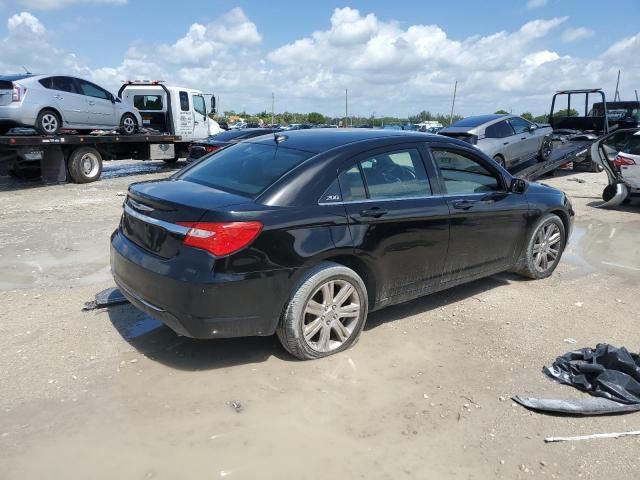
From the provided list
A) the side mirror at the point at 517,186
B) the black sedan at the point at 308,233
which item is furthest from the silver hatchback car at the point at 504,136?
the black sedan at the point at 308,233

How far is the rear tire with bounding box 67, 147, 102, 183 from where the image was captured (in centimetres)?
1345

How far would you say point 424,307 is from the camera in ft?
16.3

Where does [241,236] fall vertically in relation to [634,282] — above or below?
above

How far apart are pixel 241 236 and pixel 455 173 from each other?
2292mm

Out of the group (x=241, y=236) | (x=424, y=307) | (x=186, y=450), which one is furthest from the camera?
(x=424, y=307)

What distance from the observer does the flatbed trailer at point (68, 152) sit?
1234 cm

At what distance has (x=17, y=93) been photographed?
39.4 ft

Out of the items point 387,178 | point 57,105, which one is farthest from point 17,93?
point 387,178

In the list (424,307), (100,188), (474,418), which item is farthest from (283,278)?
(100,188)

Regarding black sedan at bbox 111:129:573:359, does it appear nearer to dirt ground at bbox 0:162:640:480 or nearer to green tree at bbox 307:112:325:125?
dirt ground at bbox 0:162:640:480

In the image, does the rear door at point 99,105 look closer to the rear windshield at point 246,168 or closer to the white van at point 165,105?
the white van at point 165,105

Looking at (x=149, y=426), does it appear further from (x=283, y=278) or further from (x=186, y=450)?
(x=283, y=278)

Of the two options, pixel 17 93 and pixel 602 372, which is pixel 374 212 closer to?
pixel 602 372

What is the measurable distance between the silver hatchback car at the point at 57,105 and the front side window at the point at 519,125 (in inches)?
416
